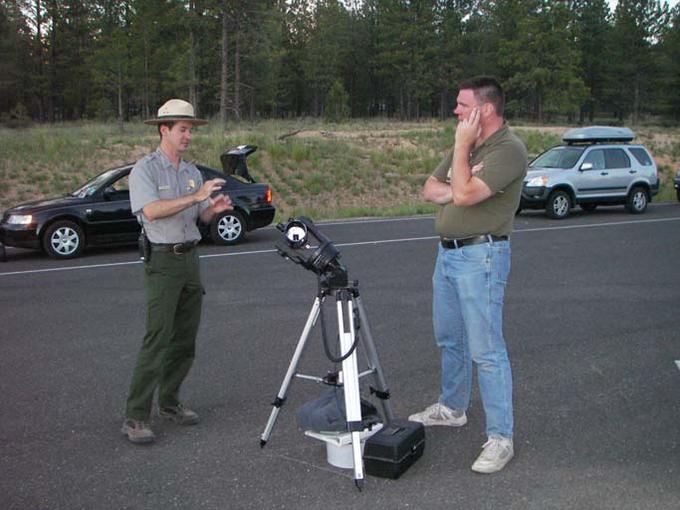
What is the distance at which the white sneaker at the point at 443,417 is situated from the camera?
4789 mm

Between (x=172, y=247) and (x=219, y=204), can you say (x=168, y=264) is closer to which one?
(x=172, y=247)

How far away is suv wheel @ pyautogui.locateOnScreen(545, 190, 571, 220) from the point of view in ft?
57.5

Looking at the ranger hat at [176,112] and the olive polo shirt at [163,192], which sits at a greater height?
the ranger hat at [176,112]

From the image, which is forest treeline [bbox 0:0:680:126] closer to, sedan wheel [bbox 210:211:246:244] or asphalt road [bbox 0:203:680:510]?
sedan wheel [bbox 210:211:246:244]

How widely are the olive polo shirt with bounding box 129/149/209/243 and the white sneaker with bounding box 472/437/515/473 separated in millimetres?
2155

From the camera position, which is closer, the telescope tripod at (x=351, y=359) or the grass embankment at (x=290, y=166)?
the telescope tripod at (x=351, y=359)

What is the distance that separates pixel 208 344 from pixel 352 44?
84330mm

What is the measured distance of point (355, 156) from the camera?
3033 cm

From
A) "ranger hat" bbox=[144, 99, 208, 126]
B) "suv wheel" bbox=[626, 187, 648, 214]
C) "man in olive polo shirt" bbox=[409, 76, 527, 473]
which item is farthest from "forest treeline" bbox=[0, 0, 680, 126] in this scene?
"man in olive polo shirt" bbox=[409, 76, 527, 473]

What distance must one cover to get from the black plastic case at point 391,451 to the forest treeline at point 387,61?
173ft

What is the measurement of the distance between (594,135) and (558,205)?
285 centimetres

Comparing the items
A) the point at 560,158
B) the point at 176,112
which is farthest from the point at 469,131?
the point at 560,158

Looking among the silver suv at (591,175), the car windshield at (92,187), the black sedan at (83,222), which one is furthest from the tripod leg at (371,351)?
the silver suv at (591,175)

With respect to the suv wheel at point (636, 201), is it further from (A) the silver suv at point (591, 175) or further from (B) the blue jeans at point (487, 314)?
(B) the blue jeans at point (487, 314)
